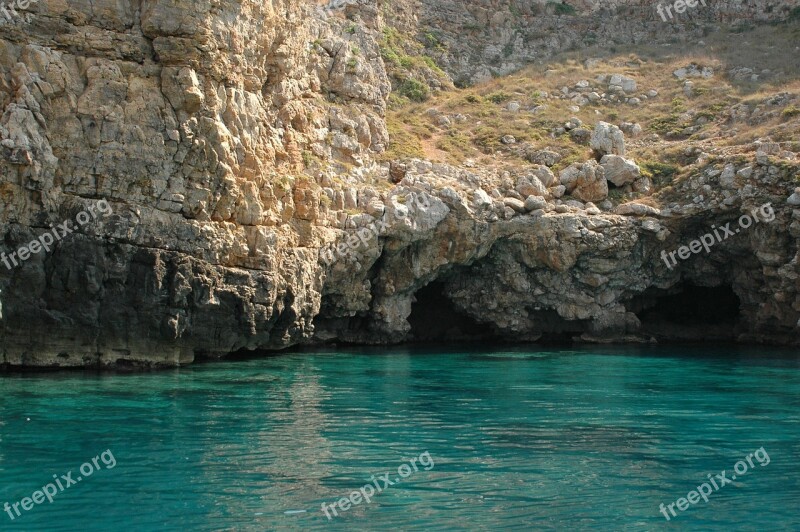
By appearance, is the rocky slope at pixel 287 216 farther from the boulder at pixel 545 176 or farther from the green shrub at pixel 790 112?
the green shrub at pixel 790 112

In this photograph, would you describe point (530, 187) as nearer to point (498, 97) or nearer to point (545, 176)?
point (545, 176)

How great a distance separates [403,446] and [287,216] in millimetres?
14290

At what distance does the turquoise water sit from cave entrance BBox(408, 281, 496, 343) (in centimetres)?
1142

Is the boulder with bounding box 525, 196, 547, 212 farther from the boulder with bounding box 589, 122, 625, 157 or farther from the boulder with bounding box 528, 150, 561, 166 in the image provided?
the boulder with bounding box 589, 122, 625, 157

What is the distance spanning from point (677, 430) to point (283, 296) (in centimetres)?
1422

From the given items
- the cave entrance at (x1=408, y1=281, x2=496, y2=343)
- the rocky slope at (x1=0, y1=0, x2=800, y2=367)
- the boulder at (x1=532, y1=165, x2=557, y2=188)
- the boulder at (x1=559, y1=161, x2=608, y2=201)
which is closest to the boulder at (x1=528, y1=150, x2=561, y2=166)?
the rocky slope at (x1=0, y1=0, x2=800, y2=367)

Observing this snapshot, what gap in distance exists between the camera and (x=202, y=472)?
13.0m

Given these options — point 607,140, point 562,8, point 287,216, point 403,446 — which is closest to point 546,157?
point 607,140

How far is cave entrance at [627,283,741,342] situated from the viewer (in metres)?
36.2

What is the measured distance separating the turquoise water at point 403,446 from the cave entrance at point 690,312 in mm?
10825

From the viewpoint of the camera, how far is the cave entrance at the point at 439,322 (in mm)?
36688

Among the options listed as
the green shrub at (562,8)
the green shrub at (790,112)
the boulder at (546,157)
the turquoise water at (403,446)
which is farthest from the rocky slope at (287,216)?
the green shrub at (562,8)

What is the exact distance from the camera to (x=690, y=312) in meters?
38.2

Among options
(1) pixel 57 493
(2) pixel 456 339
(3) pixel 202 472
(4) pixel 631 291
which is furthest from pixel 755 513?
(2) pixel 456 339
